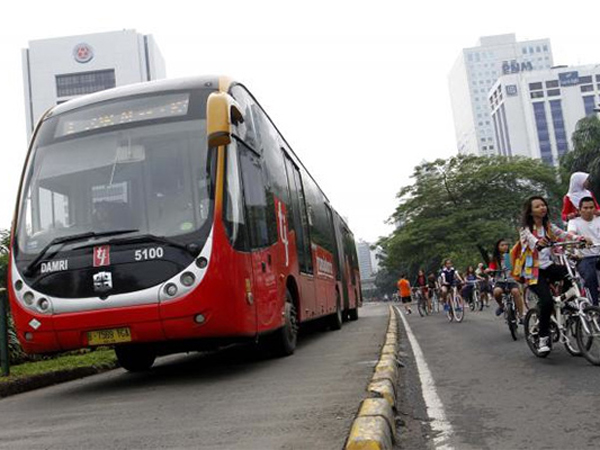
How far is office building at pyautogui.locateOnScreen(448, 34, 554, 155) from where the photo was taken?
158250 millimetres

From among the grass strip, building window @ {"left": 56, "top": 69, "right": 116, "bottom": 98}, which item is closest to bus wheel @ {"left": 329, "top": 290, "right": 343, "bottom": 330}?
the grass strip

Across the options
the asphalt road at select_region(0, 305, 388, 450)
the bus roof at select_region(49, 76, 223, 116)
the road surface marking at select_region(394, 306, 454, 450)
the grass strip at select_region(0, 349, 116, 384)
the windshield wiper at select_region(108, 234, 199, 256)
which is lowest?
the road surface marking at select_region(394, 306, 454, 450)

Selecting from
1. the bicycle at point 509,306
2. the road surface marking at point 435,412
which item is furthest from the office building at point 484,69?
the road surface marking at point 435,412

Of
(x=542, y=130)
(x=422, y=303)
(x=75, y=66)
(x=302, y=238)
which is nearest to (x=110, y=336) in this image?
(x=302, y=238)

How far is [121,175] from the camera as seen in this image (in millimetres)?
6426

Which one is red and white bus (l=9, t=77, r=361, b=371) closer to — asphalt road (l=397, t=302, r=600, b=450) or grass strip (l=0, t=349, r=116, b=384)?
grass strip (l=0, t=349, r=116, b=384)

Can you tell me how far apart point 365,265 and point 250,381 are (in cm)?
18925

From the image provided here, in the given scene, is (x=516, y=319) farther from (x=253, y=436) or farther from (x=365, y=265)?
(x=365, y=265)

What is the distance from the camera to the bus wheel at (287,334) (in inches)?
318

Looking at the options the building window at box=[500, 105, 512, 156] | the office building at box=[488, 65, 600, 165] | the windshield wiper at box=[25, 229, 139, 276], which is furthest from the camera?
the building window at box=[500, 105, 512, 156]

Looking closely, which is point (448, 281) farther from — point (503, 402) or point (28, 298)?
point (28, 298)

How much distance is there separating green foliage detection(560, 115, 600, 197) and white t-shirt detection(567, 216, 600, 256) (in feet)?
102

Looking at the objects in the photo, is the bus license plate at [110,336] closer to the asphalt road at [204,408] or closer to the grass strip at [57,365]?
the asphalt road at [204,408]

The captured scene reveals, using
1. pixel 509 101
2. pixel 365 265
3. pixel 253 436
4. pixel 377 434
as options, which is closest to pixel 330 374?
pixel 253 436
